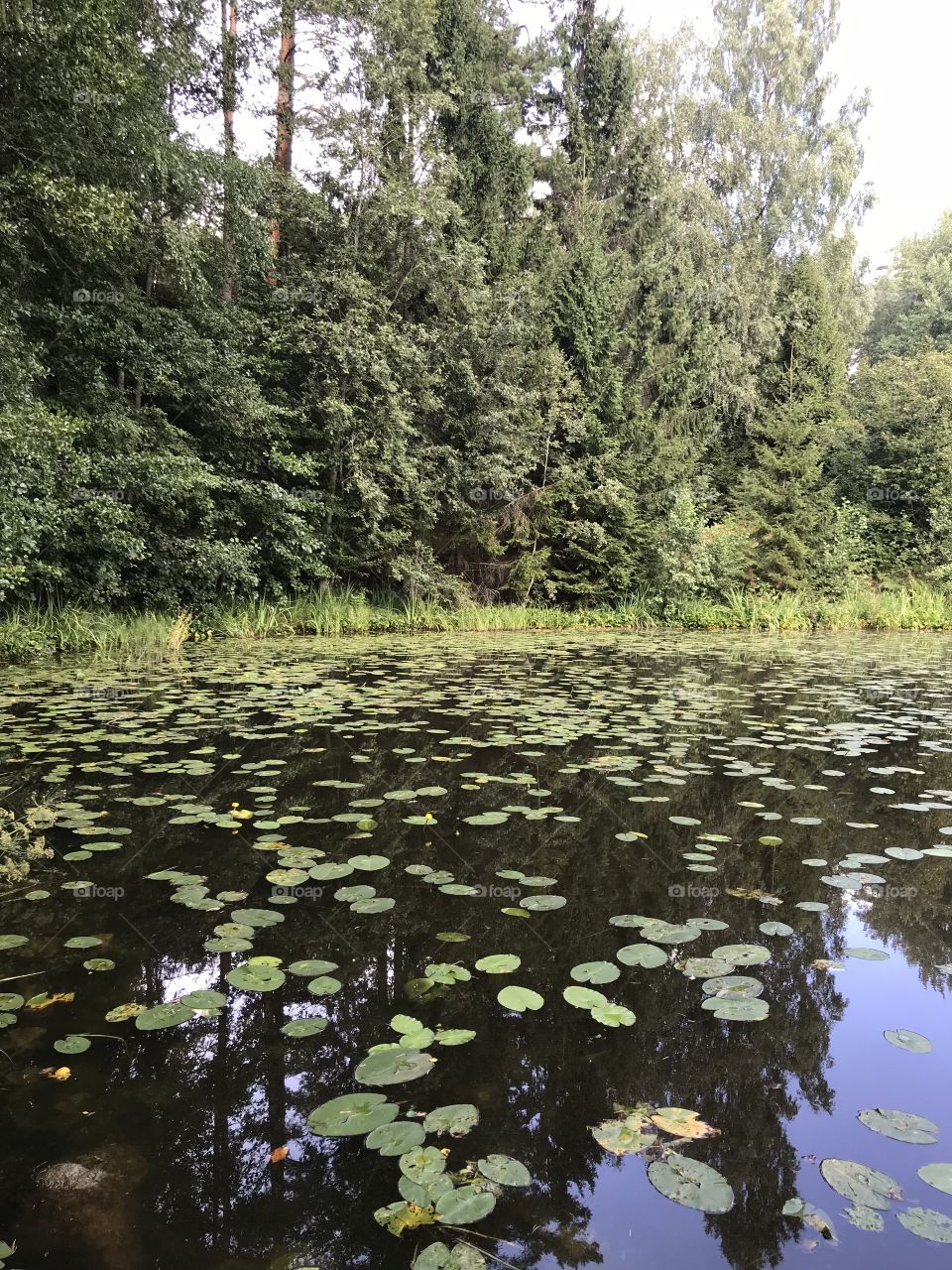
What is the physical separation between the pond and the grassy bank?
489 cm

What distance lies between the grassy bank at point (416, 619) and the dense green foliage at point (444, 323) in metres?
0.43

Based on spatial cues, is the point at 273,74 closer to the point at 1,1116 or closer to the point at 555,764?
the point at 555,764

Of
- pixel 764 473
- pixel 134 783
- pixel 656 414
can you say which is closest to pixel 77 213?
pixel 134 783

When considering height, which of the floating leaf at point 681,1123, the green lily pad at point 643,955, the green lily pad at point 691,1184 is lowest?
the floating leaf at point 681,1123

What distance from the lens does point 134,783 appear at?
153 inches

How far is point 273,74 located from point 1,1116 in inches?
631

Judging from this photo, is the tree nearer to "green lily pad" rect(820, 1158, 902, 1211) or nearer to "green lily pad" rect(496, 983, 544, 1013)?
"green lily pad" rect(496, 983, 544, 1013)

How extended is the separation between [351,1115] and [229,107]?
1519cm

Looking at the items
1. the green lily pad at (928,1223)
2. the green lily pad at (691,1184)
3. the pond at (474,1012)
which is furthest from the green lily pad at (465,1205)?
the green lily pad at (928,1223)

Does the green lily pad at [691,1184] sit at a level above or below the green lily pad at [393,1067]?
above

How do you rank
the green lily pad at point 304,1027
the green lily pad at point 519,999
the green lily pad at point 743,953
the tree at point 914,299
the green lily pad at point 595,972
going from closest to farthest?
the green lily pad at point 304,1027 → the green lily pad at point 519,999 → the green lily pad at point 595,972 → the green lily pad at point 743,953 → the tree at point 914,299

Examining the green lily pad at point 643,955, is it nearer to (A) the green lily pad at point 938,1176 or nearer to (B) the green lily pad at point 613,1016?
(B) the green lily pad at point 613,1016

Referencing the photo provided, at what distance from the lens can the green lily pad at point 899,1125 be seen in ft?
5.09

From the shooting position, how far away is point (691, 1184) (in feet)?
4.64
